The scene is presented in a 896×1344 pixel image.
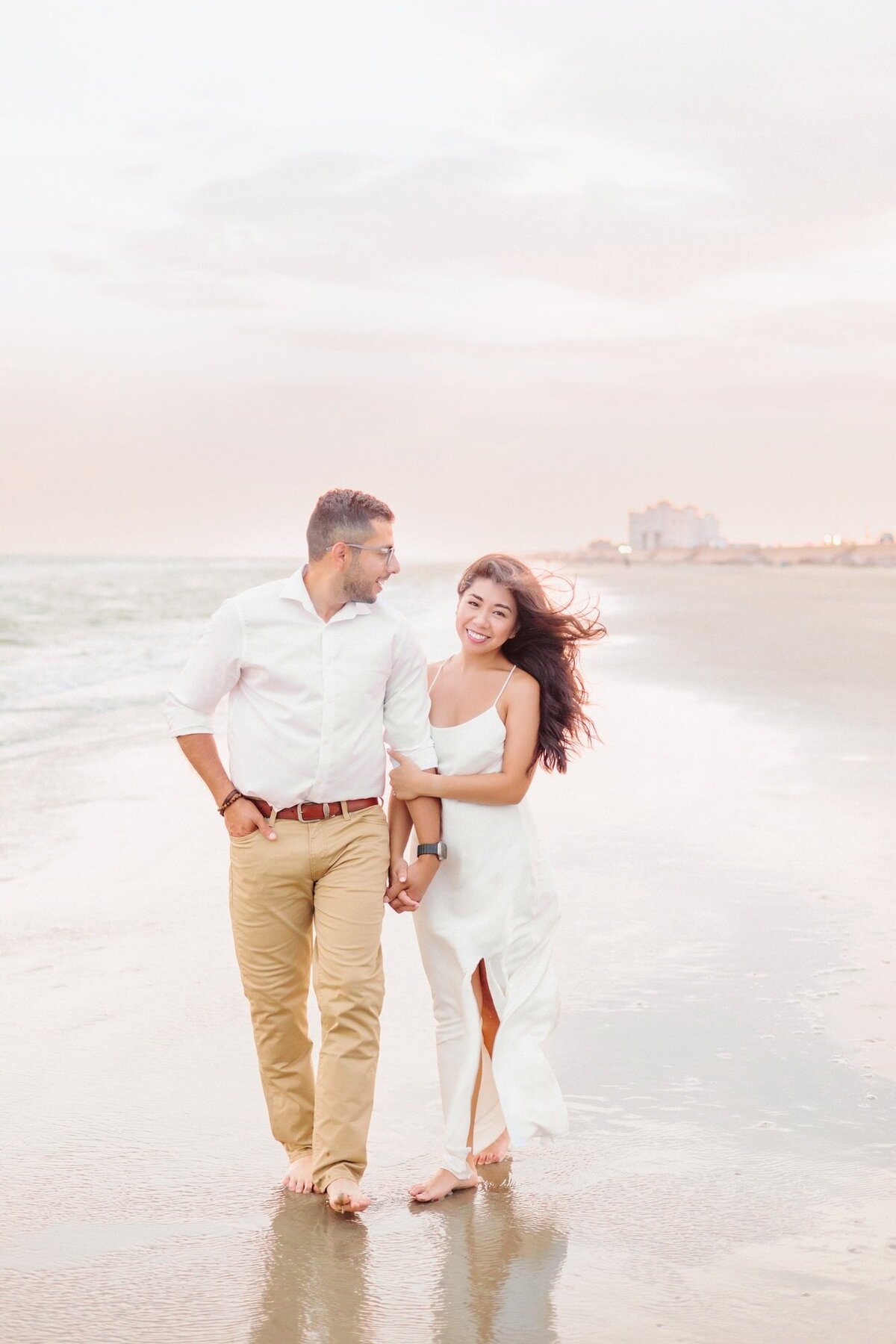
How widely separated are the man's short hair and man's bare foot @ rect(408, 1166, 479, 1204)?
166 cm

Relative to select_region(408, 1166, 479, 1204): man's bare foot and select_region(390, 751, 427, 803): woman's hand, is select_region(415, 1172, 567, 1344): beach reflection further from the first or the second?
select_region(390, 751, 427, 803): woman's hand

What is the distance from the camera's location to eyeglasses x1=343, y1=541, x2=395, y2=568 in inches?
142

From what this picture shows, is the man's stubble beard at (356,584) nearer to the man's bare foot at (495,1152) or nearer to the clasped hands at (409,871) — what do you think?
the clasped hands at (409,871)

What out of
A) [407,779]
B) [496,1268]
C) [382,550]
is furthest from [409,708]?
[496,1268]

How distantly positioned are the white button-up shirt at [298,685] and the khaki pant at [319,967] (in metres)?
0.14

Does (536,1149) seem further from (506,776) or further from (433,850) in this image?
(506,776)

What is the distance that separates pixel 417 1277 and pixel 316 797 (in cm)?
120

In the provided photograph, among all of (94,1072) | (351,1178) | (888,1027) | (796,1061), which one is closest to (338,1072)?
(351,1178)

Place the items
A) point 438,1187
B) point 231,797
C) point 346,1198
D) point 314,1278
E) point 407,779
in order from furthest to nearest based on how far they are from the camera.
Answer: point 407,779 → point 231,797 → point 438,1187 → point 346,1198 → point 314,1278

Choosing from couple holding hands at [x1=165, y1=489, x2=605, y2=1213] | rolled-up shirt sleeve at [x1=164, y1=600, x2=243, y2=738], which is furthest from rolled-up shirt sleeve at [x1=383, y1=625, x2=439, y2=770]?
rolled-up shirt sleeve at [x1=164, y1=600, x2=243, y2=738]

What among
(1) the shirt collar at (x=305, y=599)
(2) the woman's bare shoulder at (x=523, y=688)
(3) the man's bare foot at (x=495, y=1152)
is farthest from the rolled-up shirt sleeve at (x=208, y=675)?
(3) the man's bare foot at (x=495, y=1152)

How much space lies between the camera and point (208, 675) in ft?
12.0

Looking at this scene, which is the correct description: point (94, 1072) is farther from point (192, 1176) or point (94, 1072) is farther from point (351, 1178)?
point (351, 1178)

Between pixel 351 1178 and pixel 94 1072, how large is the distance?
119 cm
